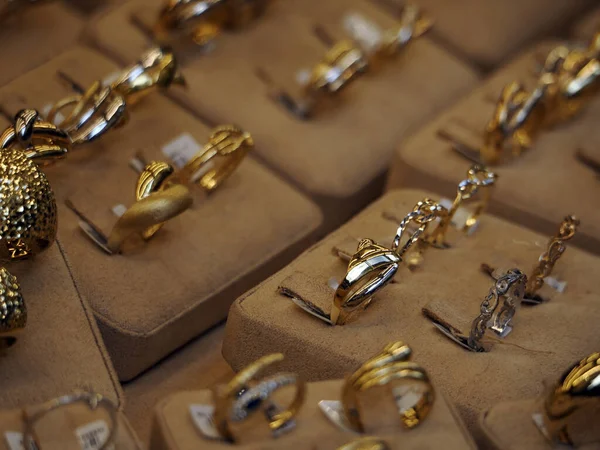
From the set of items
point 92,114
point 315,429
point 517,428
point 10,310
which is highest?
point 92,114

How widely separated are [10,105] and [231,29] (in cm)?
46

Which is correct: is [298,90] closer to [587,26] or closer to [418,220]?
[418,220]

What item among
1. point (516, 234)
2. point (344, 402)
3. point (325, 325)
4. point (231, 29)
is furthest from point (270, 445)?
point (231, 29)

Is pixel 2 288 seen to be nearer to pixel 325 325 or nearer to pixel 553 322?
pixel 325 325

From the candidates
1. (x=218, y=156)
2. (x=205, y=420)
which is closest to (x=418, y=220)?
(x=218, y=156)

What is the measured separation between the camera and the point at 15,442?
0.78 meters

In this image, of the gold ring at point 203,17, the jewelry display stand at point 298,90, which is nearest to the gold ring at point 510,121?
the jewelry display stand at point 298,90

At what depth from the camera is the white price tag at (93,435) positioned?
80 cm

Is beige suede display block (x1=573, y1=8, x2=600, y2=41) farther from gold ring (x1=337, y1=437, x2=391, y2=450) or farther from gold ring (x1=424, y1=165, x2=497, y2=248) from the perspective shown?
gold ring (x1=337, y1=437, x2=391, y2=450)

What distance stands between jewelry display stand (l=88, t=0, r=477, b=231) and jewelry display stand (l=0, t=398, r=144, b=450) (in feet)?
1.92

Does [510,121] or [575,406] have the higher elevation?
[510,121]

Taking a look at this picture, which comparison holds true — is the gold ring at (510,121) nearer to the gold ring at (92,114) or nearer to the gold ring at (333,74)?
the gold ring at (333,74)

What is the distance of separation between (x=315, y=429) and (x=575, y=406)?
0.27 metres

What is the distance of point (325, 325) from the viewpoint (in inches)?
39.8
